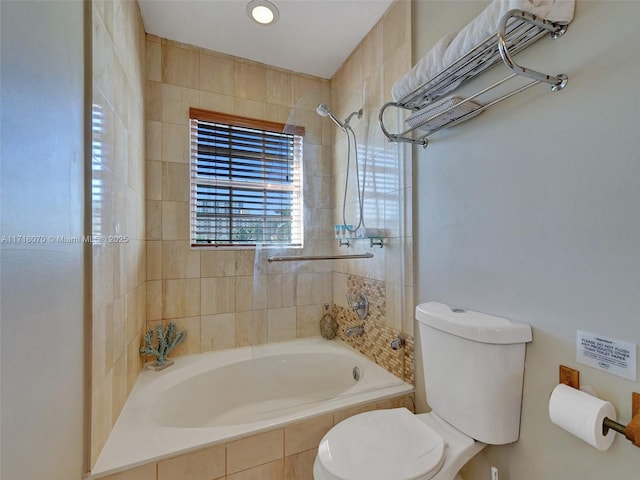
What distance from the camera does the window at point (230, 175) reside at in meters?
2.05

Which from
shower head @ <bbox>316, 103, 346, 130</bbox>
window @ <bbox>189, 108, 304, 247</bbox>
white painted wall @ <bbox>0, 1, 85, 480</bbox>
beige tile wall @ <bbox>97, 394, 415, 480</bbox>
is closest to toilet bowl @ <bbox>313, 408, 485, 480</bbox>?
beige tile wall @ <bbox>97, 394, 415, 480</bbox>

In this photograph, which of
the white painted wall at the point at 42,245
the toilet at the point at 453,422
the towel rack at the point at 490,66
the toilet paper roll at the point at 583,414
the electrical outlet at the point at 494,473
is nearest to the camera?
the white painted wall at the point at 42,245

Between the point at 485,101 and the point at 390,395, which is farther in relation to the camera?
the point at 390,395

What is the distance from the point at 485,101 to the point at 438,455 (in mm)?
1342

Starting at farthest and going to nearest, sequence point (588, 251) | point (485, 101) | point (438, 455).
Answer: point (485, 101) < point (438, 455) < point (588, 251)

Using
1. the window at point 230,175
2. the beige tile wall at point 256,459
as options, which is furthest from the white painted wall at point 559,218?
the window at point 230,175

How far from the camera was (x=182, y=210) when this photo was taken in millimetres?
2047

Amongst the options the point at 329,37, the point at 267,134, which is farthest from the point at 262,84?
the point at 329,37

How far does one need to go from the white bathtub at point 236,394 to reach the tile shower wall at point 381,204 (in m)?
0.21

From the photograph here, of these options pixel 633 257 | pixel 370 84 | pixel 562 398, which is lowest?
pixel 562 398

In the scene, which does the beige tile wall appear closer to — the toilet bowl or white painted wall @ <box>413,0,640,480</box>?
the toilet bowl

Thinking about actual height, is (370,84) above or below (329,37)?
below

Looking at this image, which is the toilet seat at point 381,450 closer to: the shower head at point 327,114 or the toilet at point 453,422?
the toilet at point 453,422

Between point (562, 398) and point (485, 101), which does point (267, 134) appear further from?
point (562, 398)
